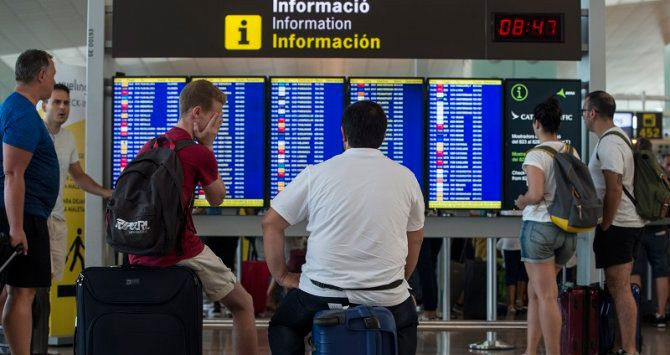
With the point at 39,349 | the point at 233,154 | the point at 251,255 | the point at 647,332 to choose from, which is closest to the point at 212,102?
the point at 233,154

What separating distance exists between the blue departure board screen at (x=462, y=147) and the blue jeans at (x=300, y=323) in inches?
99.5

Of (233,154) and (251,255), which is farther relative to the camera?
(251,255)

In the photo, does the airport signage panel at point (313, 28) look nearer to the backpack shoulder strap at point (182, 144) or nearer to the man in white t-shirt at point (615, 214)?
the man in white t-shirt at point (615, 214)

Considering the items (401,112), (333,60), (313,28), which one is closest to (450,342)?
(401,112)

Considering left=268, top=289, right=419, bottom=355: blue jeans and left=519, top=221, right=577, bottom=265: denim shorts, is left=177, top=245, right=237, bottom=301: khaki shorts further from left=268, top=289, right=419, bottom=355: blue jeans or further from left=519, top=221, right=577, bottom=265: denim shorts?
left=519, top=221, right=577, bottom=265: denim shorts

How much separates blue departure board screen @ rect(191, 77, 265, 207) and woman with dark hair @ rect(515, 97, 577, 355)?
180cm

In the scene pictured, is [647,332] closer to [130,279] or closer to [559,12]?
[559,12]

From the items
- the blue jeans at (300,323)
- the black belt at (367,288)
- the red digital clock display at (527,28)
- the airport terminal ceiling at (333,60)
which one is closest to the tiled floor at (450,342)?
the red digital clock display at (527,28)

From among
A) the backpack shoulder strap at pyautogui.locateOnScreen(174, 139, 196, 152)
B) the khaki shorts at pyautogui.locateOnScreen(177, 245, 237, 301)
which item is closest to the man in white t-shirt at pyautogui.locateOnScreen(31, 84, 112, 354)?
the khaki shorts at pyautogui.locateOnScreen(177, 245, 237, 301)

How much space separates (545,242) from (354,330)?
7.41 ft

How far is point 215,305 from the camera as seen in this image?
9.23m

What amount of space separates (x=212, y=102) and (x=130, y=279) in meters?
0.85

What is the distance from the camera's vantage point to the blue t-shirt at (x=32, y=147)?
429 centimetres

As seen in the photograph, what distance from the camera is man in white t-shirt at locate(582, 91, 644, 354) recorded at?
5617 millimetres
